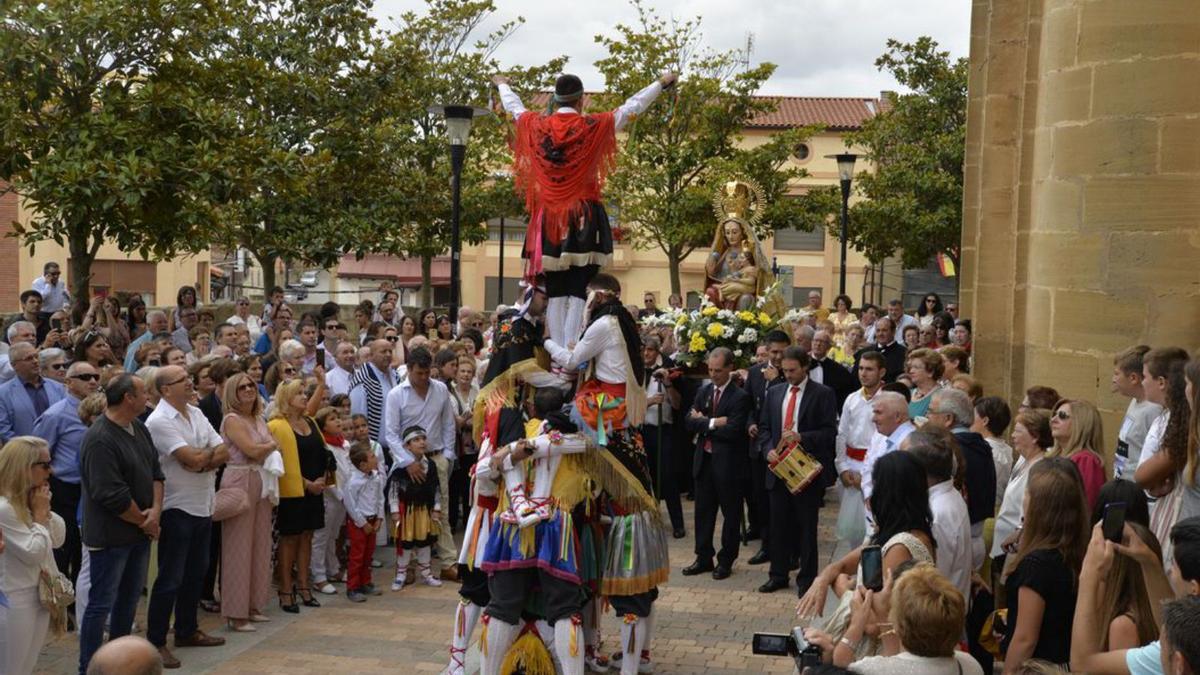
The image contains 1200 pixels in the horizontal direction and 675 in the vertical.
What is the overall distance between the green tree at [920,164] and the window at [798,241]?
16764 millimetres

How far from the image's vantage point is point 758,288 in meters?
16.8

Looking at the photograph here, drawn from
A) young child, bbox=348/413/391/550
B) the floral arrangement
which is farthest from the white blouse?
the floral arrangement

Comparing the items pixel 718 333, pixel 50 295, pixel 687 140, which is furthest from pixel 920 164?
pixel 50 295

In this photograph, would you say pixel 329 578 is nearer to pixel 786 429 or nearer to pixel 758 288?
pixel 786 429

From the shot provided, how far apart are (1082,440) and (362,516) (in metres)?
5.27

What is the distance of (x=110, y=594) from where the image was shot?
724 cm

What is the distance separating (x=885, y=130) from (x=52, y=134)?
2248 cm

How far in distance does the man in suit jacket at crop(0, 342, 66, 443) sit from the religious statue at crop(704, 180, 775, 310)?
30.5 feet

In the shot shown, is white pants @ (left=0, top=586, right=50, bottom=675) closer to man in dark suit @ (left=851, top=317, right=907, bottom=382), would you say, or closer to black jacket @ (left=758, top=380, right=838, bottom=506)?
black jacket @ (left=758, top=380, right=838, bottom=506)

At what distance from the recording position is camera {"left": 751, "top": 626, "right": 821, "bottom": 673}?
13.8ft

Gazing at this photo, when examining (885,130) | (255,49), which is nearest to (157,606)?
(255,49)

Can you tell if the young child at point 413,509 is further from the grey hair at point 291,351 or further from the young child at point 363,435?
the grey hair at point 291,351

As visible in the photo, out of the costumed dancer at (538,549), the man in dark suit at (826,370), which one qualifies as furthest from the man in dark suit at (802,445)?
the costumed dancer at (538,549)

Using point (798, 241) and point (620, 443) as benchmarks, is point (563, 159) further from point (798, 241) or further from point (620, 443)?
point (798, 241)
